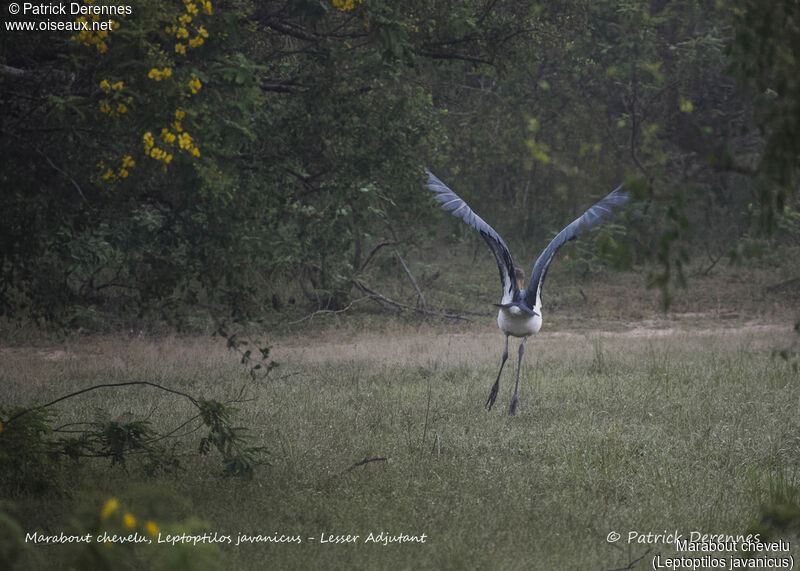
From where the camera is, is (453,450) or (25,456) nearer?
(25,456)

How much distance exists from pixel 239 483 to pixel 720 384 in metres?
6.10

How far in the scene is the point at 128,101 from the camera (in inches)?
207

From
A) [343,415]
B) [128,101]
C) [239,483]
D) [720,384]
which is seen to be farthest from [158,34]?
[720,384]

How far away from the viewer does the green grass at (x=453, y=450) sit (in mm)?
4832

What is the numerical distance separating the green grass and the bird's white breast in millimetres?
720

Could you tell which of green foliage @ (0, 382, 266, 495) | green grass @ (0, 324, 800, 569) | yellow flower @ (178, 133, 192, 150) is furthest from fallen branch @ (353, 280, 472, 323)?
yellow flower @ (178, 133, 192, 150)

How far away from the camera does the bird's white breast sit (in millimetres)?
9133

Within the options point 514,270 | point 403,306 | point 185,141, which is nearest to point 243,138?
point 185,141

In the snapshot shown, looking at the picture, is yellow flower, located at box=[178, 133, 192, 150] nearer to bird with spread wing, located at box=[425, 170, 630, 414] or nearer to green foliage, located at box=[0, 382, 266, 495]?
green foliage, located at box=[0, 382, 266, 495]

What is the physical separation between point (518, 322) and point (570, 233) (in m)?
1.14

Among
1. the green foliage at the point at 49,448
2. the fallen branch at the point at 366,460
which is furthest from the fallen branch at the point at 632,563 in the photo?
the green foliage at the point at 49,448

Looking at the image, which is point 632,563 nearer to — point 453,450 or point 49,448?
point 453,450

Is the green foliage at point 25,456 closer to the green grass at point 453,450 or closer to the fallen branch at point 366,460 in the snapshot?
the green grass at point 453,450

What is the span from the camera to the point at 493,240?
30.2ft
